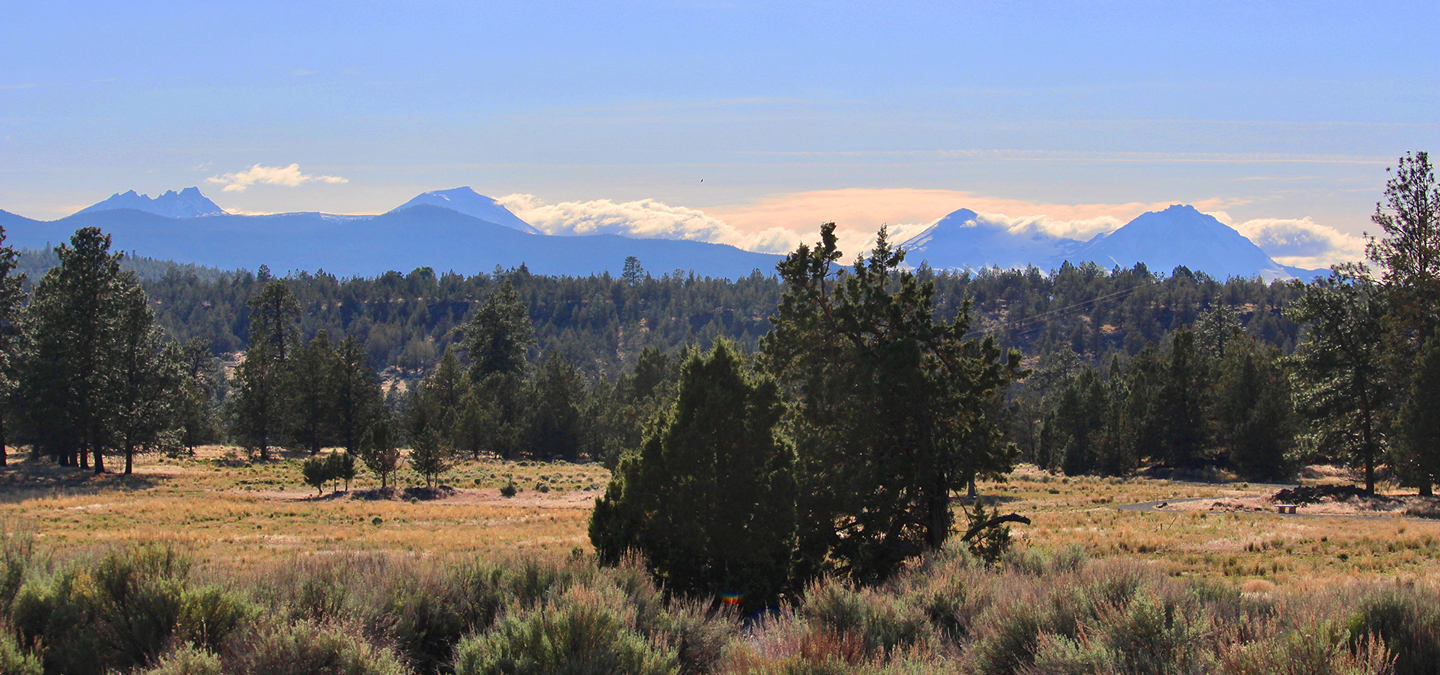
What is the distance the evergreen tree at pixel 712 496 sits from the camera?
14.5 meters

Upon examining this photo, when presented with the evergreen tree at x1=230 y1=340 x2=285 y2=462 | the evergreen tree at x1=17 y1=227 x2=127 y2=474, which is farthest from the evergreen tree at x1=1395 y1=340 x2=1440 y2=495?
the evergreen tree at x1=230 y1=340 x2=285 y2=462

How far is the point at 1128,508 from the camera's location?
37.9 m

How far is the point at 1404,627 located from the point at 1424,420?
28445mm

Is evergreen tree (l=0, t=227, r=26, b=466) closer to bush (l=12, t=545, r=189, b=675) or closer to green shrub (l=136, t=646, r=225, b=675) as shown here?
bush (l=12, t=545, r=189, b=675)

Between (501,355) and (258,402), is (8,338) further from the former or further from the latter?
(501,355)

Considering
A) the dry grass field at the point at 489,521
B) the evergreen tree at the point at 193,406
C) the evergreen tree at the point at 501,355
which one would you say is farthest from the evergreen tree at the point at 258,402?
the evergreen tree at the point at 501,355

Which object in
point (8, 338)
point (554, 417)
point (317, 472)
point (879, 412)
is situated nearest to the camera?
point (879, 412)

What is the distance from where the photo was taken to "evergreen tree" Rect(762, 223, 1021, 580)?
16609 mm

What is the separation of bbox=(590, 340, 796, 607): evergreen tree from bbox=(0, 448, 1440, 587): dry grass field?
4.13 metres

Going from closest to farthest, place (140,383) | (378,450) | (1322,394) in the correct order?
(1322,394), (378,450), (140,383)

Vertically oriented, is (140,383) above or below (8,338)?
below

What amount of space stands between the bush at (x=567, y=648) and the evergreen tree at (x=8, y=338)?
48827mm

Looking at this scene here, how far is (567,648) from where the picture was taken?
25.0 ft

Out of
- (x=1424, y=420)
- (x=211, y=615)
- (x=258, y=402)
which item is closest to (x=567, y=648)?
(x=211, y=615)
